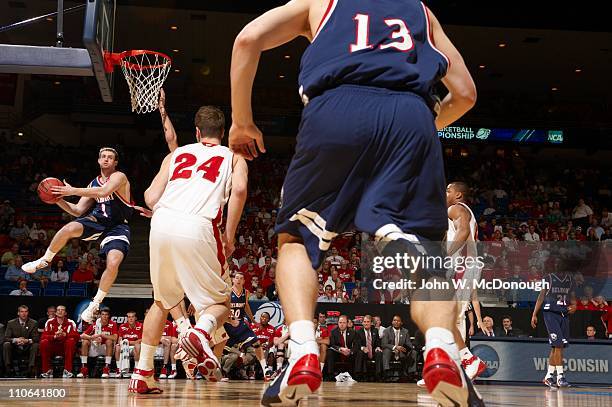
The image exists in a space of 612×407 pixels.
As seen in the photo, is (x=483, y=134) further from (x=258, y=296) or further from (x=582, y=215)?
(x=258, y=296)

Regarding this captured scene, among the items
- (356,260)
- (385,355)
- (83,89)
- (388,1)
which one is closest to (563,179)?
(356,260)

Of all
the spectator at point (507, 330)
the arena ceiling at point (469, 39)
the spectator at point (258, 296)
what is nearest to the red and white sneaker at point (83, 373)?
the spectator at point (258, 296)

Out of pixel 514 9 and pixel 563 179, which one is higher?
pixel 514 9

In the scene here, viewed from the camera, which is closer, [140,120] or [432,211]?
[432,211]

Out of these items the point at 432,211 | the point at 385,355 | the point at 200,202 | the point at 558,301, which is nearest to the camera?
the point at 432,211

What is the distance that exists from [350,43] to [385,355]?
38.5ft

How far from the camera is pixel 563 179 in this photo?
973 inches

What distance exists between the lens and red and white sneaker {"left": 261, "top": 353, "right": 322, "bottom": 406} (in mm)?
2320

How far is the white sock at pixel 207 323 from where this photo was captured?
4934 mm

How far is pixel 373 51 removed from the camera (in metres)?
2.55

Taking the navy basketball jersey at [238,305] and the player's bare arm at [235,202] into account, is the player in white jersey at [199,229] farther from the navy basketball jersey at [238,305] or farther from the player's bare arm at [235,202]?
the navy basketball jersey at [238,305]

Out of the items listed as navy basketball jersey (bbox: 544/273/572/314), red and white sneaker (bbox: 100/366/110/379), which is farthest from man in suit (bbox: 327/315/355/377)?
red and white sneaker (bbox: 100/366/110/379)

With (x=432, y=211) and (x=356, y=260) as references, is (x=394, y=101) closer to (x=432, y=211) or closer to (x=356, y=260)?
(x=432, y=211)

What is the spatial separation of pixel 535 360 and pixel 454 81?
1038cm
